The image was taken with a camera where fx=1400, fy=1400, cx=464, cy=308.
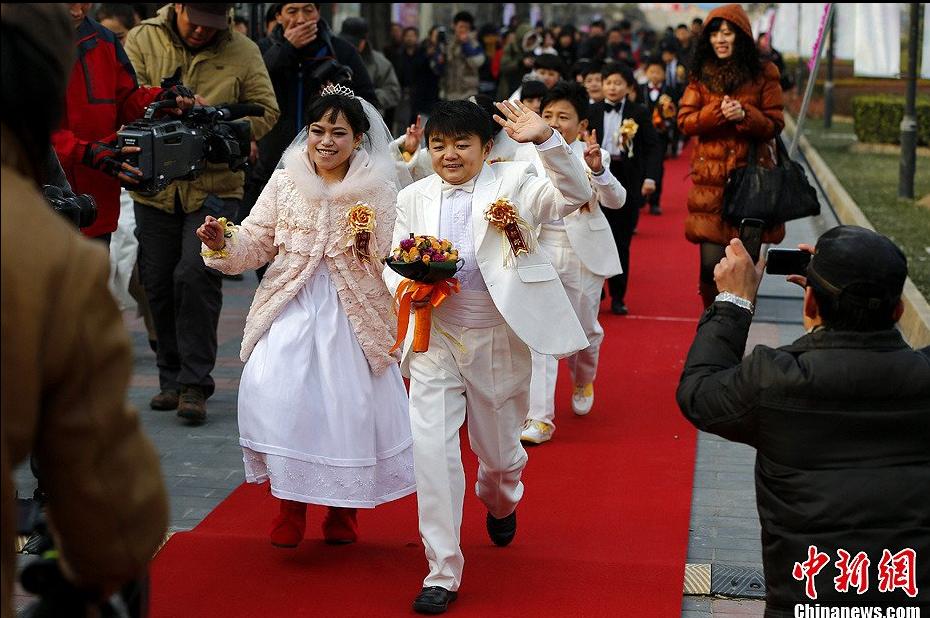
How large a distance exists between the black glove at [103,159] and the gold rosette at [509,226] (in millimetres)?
1982

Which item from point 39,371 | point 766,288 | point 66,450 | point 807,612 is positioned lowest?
point 766,288

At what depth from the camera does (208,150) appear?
681cm

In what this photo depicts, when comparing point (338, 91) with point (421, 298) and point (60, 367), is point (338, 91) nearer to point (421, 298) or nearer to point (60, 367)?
point (421, 298)

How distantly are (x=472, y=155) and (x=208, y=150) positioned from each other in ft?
6.69

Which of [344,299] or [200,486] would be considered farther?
[200,486]

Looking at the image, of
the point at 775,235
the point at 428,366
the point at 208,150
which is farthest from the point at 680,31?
the point at 428,366

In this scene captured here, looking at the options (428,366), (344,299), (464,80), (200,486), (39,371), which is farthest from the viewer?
(464,80)

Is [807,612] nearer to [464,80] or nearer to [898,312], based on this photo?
[898,312]

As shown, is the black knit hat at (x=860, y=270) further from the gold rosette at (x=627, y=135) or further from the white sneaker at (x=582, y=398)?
the gold rosette at (x=627, y=135)

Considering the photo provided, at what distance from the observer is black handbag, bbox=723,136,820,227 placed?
7.82 meters

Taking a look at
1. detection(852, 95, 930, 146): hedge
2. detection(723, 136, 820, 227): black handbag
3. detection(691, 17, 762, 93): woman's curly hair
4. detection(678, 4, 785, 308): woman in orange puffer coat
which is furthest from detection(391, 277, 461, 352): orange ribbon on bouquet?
detection(852, 95, 930, 146): hedge

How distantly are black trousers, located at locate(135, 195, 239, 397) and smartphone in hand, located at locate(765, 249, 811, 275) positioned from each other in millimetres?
4236

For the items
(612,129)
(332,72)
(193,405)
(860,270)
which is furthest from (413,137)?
(860,270)

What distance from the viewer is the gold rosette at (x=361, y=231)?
5.43 metres
